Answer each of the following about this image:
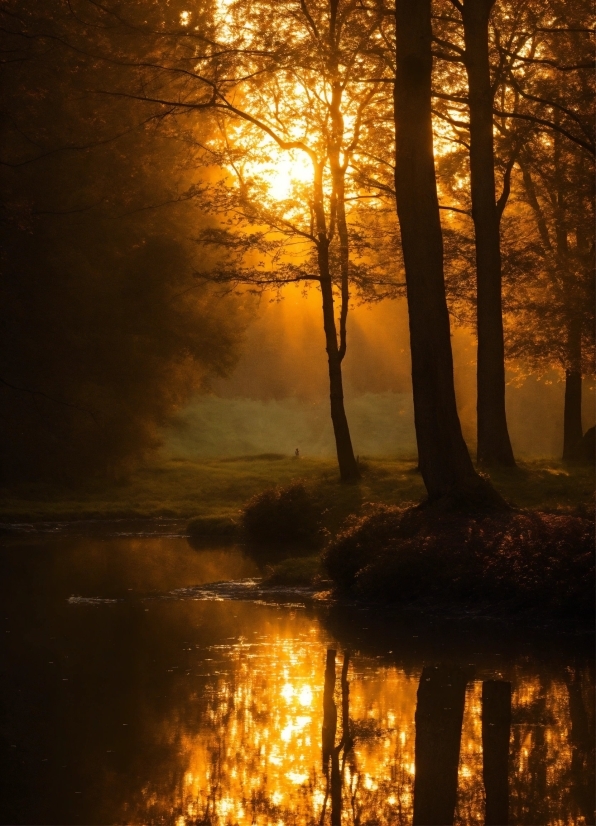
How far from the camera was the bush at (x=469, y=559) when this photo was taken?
12.2m

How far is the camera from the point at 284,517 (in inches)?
882

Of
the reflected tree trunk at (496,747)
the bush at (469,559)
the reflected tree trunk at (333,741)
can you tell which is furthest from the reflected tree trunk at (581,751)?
the bush at (469,559)

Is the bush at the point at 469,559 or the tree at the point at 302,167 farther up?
the tree at the point at 302,167

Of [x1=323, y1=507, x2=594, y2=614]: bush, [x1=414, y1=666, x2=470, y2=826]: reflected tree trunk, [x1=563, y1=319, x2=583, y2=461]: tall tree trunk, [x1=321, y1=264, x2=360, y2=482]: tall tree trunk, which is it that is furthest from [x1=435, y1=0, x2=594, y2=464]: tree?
[x1=414, y1=666, x2=470, y2=826]: reflected tree trunk

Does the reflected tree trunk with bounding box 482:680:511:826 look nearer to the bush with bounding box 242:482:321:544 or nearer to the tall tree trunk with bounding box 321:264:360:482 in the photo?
the bush with bounding box 242:482:321:544

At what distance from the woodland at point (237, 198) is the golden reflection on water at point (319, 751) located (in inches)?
392

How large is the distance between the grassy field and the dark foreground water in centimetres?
470

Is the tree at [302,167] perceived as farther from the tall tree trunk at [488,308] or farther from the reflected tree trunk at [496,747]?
the reflected tree trunk at [496,747]

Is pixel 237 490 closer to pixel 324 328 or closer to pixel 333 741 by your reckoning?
pixel 324 328

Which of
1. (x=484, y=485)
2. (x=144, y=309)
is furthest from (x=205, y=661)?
(x=144, y=309)

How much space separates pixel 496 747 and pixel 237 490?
2559 cm

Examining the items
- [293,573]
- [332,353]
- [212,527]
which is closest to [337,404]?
[332,353]

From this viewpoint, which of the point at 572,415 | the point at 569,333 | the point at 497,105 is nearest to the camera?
the point at 497,105

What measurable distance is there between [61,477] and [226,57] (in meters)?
14.1
